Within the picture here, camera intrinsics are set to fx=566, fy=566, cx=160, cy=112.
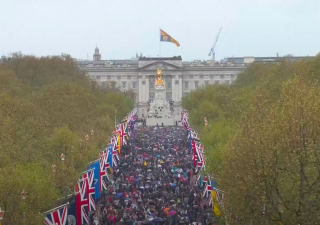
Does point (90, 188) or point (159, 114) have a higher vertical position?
point (90, 188)

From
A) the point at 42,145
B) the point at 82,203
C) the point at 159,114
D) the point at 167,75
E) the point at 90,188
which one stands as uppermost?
the point at 42,145

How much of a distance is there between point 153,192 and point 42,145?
9.71 meters

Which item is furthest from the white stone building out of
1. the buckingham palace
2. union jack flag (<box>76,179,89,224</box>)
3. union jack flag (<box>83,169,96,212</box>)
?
union jack flag (<box>76,179,89,224</box>)

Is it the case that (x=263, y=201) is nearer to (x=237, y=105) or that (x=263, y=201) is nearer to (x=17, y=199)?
(x=17, y=199)

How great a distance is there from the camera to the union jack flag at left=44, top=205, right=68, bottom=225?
87.6 ft

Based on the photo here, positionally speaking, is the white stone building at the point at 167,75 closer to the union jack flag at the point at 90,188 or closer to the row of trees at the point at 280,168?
the union jack flag at the point at 90,188

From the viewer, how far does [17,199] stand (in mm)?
23453

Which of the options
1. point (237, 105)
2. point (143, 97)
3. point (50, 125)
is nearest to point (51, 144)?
point (50, 125)

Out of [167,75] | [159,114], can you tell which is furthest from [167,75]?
[159,114]

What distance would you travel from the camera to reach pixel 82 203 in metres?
32.0

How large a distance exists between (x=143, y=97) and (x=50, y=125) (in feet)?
359

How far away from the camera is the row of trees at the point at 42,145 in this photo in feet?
77.4

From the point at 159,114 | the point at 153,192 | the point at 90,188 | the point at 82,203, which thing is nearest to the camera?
the point at 82,203

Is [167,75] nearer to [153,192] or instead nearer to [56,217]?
[153,192]
